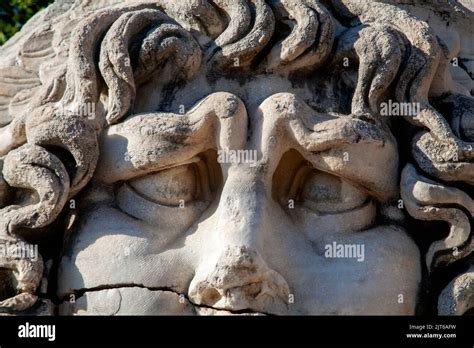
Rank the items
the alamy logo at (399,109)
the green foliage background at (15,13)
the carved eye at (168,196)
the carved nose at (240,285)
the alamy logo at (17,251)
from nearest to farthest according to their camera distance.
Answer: the carved nose at (240,285)
the alamy logo at (17,251)
the carved eye at (168,196)
the alamy logo at (399,109)
the green foliage background at (15,13)

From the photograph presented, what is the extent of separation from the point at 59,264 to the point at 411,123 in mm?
1244

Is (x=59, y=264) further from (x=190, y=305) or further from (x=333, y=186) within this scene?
(x=333, y=186)

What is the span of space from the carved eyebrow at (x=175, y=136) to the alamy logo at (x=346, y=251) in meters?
0.44

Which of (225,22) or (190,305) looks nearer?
(190,305)

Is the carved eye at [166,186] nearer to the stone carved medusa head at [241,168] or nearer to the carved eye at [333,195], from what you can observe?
the stone carved medusa head at [241,168]

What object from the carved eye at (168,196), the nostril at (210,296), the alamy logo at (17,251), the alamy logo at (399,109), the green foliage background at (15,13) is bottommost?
the green foliage background at (15,13)

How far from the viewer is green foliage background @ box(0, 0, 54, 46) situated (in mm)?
7945

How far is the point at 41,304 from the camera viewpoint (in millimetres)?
4289

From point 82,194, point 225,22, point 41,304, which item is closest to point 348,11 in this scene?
point 225,22

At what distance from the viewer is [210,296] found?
424cm

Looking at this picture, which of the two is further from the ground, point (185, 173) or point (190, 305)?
point (185, 173)

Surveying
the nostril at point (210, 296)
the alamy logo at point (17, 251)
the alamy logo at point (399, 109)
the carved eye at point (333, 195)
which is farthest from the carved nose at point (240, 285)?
the alamy logo at point (399, 109)
